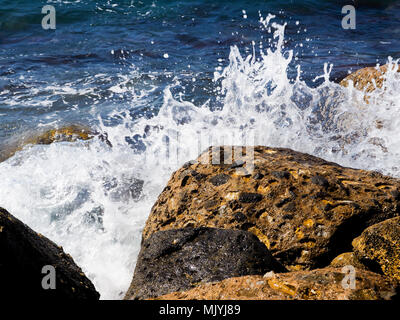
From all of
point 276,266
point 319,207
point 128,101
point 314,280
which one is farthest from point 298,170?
point 128,101

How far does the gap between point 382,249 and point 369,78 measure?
489cm

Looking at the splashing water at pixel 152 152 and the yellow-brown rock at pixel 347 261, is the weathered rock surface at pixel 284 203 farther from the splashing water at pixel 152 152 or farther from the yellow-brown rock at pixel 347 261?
the splashing water at pixel 152 152

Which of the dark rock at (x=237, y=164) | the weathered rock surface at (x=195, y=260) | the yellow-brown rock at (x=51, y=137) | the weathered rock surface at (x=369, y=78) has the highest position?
the weathered rock surface at (x=369, y=78)

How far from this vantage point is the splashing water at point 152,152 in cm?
424

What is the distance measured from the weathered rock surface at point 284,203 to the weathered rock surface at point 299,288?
0.90 meters

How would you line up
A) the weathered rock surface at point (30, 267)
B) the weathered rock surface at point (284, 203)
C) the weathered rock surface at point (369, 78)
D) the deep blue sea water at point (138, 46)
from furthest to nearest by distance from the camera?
the deep blue sea water at point (138, 46), the weathered rock surface at point (369, 78), the weathered rock surface at point (284, 203), the weathered rock surface at point (30, 267)

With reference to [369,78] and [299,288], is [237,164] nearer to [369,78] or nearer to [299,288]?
[299,288]

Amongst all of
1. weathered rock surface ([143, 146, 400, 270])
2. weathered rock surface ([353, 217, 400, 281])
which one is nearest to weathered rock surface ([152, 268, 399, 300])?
weathered rock surface ([353, 217, 400, 281])

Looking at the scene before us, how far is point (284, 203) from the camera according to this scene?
289 cm

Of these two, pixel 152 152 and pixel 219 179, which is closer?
pixel 219 179

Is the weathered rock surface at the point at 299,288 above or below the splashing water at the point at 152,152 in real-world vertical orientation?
above

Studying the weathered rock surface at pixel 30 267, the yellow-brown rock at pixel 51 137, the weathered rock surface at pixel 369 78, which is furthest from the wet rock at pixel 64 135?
the weathered rock surface at pixel 369 78

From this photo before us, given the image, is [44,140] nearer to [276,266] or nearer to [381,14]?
[276,266]

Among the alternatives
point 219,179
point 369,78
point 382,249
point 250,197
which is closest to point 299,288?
point 382,249
